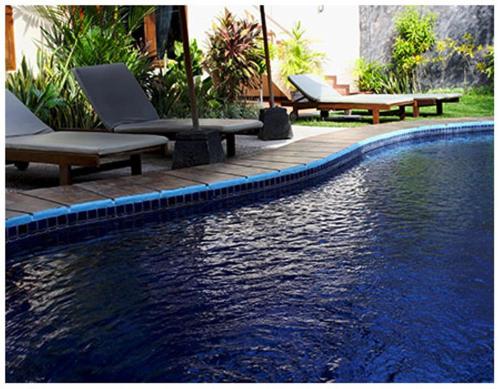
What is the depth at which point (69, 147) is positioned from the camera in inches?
234

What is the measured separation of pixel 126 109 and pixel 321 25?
329 inches

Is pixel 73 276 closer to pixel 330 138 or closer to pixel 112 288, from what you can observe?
pixel 112 288

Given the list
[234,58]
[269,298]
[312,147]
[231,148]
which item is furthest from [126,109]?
[269,298]

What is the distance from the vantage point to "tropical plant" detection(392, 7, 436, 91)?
51.3 feet

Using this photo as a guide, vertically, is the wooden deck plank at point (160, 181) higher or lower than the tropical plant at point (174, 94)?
lower

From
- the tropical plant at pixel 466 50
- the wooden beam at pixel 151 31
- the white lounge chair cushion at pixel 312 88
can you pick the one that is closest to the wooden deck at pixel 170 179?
the white lounge chair cushion at pixel 312 88

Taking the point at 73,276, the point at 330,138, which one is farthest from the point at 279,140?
the point at 73,276

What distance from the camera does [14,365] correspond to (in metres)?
2.79

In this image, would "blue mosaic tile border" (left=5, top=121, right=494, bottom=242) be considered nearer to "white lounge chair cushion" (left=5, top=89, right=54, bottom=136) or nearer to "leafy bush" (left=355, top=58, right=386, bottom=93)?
"white lounge chair cushion" (left=5, top=89, right=54, bottom=136)

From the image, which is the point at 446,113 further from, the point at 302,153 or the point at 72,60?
the point at 72,60

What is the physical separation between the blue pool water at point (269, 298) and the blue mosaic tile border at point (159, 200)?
11.4 inches

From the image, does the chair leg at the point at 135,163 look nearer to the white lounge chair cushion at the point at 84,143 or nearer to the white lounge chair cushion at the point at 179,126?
the white lounge chair cushion at the point at 84,143

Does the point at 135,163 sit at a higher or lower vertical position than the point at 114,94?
lower

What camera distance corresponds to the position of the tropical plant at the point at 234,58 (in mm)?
12445
